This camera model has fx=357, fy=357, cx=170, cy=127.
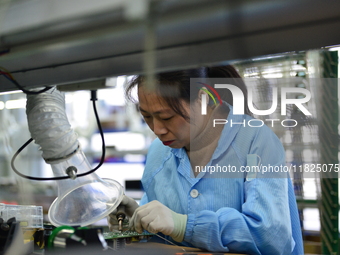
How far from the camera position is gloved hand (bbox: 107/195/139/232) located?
1.24 meters

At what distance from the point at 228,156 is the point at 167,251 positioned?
36 cm

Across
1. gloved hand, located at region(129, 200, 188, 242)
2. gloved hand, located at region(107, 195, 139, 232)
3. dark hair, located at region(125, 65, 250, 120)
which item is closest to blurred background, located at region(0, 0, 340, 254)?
dark hair, located at region(125, 65, 250, 120)

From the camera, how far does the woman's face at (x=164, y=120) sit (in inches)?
47.7

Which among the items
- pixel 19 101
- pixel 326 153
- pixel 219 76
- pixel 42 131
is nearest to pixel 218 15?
pixel 219 76

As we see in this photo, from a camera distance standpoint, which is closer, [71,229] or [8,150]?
[71,229]

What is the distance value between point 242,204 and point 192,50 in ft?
2.00

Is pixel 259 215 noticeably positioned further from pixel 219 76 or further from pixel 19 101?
pixel 19 101

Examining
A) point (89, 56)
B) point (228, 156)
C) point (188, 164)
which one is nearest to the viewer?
point (89, 56)

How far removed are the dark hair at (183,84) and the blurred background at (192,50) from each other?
0.03m

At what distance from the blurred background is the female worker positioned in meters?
0.07

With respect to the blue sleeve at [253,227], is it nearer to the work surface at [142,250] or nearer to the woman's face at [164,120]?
the work surface at [142,250]

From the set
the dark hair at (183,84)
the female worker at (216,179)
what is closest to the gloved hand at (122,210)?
the female worker at (216,179)

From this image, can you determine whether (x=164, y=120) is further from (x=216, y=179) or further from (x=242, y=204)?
(x=242, y=204)

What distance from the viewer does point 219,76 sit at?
1.08m
